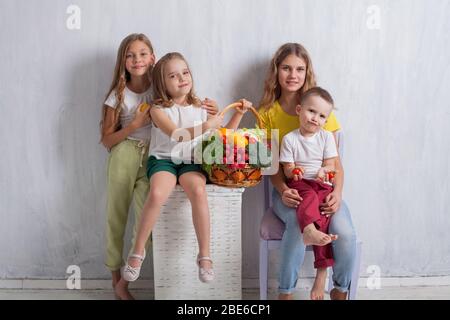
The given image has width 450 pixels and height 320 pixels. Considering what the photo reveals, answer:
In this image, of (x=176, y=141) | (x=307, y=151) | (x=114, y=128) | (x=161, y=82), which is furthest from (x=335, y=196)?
(x=114, y=128)

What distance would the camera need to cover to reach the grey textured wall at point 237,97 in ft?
7.14

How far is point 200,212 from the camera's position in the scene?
1.92 metres

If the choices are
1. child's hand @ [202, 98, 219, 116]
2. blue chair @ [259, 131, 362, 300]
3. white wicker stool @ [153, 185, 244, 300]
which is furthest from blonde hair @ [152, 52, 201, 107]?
blue chair @ [259, 131, 362, 300]

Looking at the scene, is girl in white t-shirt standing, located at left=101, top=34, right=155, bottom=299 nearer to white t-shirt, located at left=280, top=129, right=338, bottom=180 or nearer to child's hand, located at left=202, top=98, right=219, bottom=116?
child's hand, located at left=202, top=98, right=219, bottom=116

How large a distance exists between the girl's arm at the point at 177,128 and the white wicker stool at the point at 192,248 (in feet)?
0.64

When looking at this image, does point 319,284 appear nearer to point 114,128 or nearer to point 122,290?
point 122,290

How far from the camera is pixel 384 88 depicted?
88.4 inches

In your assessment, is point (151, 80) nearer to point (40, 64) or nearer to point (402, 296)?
point (40, 64)

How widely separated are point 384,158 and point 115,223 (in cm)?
119

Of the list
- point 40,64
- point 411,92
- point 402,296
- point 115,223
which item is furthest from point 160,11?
point 402,296

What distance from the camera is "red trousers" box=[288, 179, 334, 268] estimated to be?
191 cm

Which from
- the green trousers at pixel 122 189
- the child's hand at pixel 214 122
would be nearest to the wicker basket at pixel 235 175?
the child's hand at pixel 214 122

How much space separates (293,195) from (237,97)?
53 centimetres

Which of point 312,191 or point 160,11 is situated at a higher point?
point 160,11
